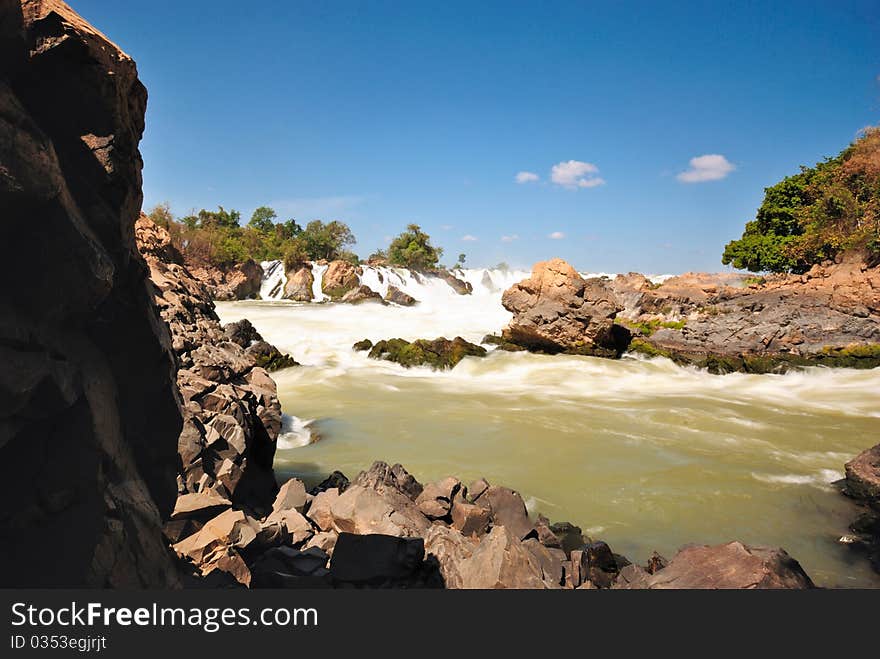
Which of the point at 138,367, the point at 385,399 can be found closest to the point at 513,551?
the point at 138,367

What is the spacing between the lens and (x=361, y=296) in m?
39.7

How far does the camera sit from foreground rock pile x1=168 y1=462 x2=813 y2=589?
12.7ft

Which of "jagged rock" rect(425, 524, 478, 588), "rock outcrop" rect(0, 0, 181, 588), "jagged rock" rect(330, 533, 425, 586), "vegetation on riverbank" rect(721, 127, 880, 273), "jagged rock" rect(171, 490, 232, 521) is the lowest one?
"jagged rock" rect(425, 524, 478, 588)

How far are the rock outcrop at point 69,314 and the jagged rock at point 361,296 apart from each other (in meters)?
36.1

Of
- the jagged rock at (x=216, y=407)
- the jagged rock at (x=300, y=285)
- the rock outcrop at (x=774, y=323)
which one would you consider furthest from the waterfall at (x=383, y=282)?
the jagged rock at (x=216, y=407)

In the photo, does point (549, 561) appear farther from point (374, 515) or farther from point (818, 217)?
point (818, 217)

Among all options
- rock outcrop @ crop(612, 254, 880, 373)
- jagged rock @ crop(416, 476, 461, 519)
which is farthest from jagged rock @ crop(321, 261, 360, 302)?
jagged rock @ crop(416, 476, 461, 519)

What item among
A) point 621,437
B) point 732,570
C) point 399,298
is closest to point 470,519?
point 732,570

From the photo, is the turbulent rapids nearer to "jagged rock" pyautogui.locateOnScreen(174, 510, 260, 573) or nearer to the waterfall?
"jagged rock" pyautogui.locateOnScreen(174, 510, 260, 573)

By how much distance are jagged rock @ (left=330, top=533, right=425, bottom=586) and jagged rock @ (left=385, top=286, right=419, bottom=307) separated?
37586 millimetres

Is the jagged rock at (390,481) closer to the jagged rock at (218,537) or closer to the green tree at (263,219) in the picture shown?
the jagged rock at (218,537)

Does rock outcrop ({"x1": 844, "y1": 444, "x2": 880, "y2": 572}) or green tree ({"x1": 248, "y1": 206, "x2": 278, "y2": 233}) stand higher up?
green tree ({"x1": 248, "y1": 206, "x2": 278, "y2": 233})

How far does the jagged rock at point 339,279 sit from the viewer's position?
42.8 m

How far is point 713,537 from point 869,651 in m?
4.90
